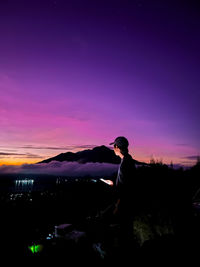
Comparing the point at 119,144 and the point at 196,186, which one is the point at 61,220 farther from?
the point at 119,144

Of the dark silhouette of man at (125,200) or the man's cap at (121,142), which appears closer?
the dark silhouette of man at (125,200)

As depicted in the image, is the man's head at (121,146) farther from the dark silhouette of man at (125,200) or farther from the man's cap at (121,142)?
the dark silhouette of man at (125,200)

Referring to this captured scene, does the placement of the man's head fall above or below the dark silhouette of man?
above

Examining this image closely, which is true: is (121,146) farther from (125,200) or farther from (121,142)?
(125,200)

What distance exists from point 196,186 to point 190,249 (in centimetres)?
406

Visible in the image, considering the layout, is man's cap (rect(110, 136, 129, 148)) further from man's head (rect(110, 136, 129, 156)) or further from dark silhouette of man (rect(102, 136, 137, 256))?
dark silhouette of man (rect(102, 136, 137, 256))

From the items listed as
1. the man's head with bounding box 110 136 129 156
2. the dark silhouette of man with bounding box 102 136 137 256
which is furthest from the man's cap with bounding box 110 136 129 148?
the dark silhouette of man with bounding box 102 136 137 256

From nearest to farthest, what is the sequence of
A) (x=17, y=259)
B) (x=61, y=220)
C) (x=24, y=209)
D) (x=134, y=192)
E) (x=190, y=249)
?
(x=134, y=192) < (x=190, y=249) < (x=17, y=259) < (x=61, y=220) < (x=24, y=209)

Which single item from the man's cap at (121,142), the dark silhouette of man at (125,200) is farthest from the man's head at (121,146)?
the dark silhouette of man at (125,200)

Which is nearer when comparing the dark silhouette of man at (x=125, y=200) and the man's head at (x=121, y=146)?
the dark silhouette of man at (x=125, y=200)

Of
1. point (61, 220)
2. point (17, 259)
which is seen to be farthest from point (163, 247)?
point (61, 220)

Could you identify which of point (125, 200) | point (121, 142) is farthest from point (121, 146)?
point (125, 200)

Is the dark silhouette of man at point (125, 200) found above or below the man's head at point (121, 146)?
below

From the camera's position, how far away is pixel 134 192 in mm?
2564
